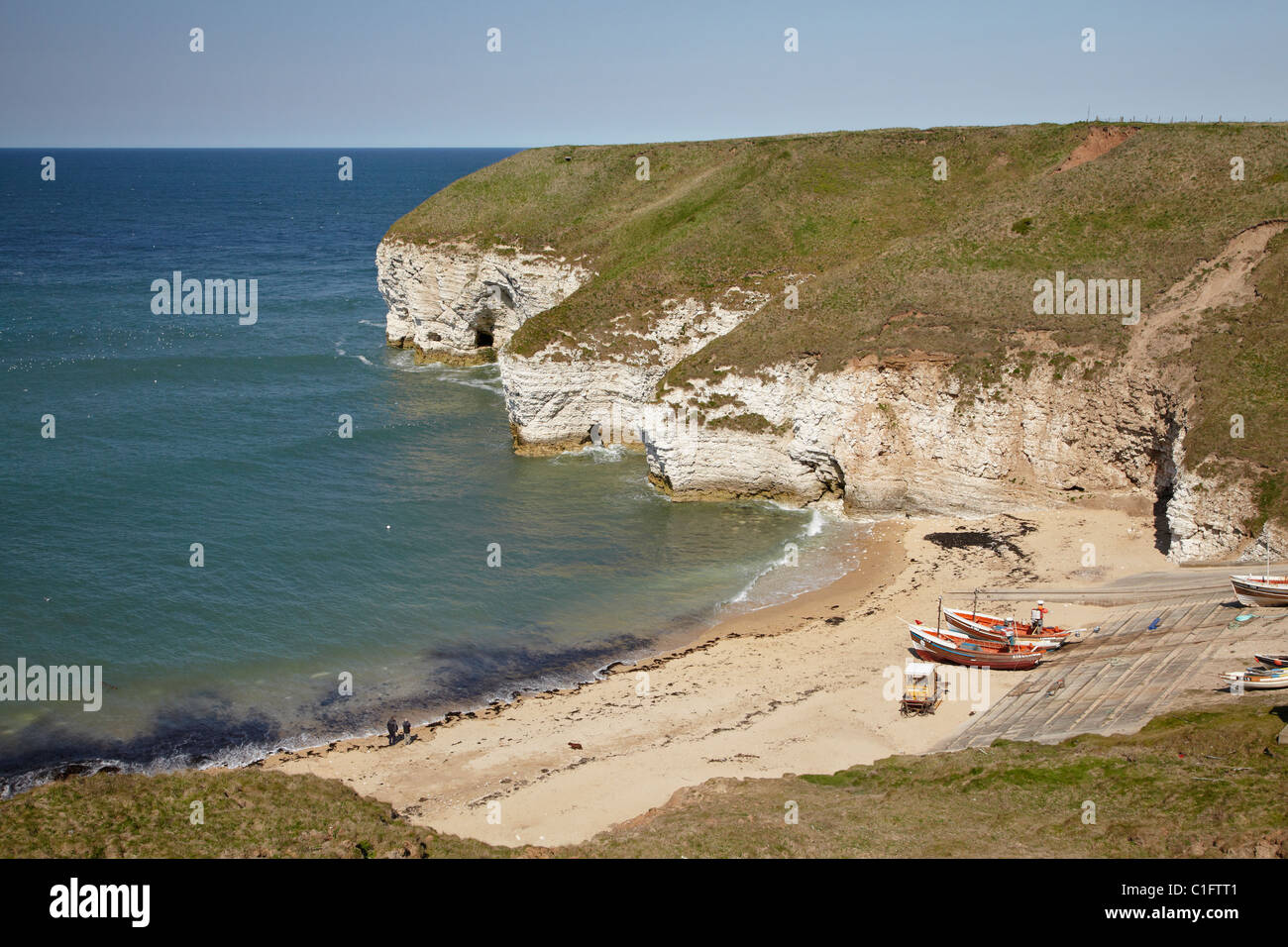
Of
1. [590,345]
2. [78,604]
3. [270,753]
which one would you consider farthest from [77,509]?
[590,345]

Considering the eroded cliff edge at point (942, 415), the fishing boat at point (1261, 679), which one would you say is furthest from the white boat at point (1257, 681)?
the eroded cliff edge at point (942, 415)

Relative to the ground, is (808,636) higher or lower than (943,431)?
lower

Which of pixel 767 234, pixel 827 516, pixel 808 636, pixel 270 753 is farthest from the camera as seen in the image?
pixel 767 234

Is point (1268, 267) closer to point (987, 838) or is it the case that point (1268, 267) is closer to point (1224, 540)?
point (1224, 540)

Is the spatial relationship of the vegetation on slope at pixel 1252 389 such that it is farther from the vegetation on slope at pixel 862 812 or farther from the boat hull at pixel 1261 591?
the vegetation on slope at pixel 862 812
